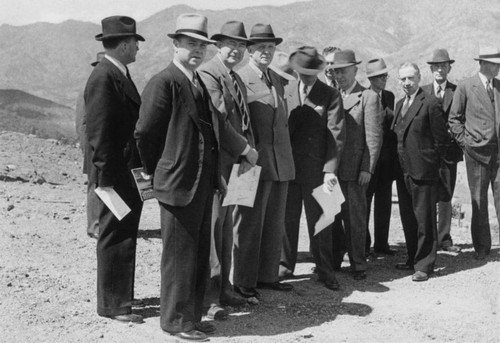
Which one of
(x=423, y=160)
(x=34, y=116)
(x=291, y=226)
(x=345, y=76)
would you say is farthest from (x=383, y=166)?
(x=34, y=116)

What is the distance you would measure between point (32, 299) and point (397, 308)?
Answer: 2.95m

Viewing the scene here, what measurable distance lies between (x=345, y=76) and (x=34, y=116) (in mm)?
29167

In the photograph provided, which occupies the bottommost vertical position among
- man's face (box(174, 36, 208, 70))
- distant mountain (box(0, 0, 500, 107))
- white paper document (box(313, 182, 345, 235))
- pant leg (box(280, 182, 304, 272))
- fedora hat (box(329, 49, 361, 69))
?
pant leg (box(280, 182, 304, 272))

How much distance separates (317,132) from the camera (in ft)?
21.0

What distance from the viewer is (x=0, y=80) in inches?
2552

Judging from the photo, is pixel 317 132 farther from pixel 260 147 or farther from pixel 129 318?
pixel 129 318

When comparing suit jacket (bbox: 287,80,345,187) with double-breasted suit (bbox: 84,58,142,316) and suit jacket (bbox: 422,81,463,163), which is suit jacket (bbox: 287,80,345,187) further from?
suit jacket (bbox: 422,81,463,163)

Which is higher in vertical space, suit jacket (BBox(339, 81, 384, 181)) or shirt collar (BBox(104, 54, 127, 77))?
shirt collar (BBox(104, 54, 127, 77))

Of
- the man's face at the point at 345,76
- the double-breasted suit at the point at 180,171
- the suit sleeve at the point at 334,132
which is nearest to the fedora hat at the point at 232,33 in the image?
the double-breasted suit at the point at 180,171

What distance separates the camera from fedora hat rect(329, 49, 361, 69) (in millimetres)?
6652

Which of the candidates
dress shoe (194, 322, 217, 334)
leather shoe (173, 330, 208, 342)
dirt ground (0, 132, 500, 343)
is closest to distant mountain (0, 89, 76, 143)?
dirt ground (0, 132, 500, 343)

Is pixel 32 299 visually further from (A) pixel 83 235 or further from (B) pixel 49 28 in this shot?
(B) pixel 49 28

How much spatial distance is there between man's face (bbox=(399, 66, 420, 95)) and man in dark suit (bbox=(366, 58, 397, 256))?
30 cm

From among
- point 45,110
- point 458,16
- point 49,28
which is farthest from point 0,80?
point 458,16
